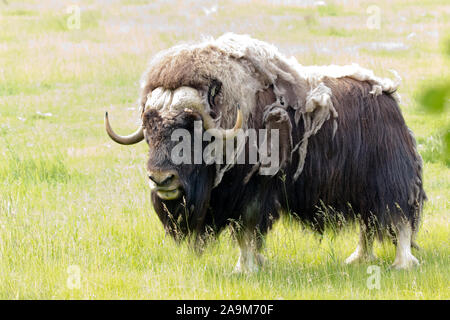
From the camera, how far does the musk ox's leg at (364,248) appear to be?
397cm

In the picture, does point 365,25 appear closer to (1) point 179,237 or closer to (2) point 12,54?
(2) point 12,54

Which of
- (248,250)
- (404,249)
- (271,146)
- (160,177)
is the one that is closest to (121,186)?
(248,250)

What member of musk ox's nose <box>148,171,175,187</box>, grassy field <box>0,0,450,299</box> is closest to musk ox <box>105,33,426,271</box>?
musk ox's nose <box>148,171,175,187</box>

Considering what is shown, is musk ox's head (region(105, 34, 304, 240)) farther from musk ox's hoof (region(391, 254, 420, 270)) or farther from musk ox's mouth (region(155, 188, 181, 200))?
musk ox's hoof (region(391, 254, 420, 270))

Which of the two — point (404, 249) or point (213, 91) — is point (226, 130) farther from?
point (404, 249)

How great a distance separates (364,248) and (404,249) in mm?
223

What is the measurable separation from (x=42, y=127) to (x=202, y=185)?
4.46 m

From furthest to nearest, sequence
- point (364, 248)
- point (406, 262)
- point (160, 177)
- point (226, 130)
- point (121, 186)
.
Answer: point (121, 186) → point (364, 248) → point (406, 262) → point (226, 130) → point (160, 177)

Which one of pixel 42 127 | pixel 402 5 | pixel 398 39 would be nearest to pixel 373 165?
pixel 42 127

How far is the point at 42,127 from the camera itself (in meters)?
7.63

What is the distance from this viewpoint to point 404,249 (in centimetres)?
390

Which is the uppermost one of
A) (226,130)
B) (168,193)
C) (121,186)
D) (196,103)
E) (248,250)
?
(196,103)

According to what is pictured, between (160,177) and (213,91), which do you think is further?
(213,91)

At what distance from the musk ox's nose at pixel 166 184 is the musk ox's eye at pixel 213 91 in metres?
0.41
